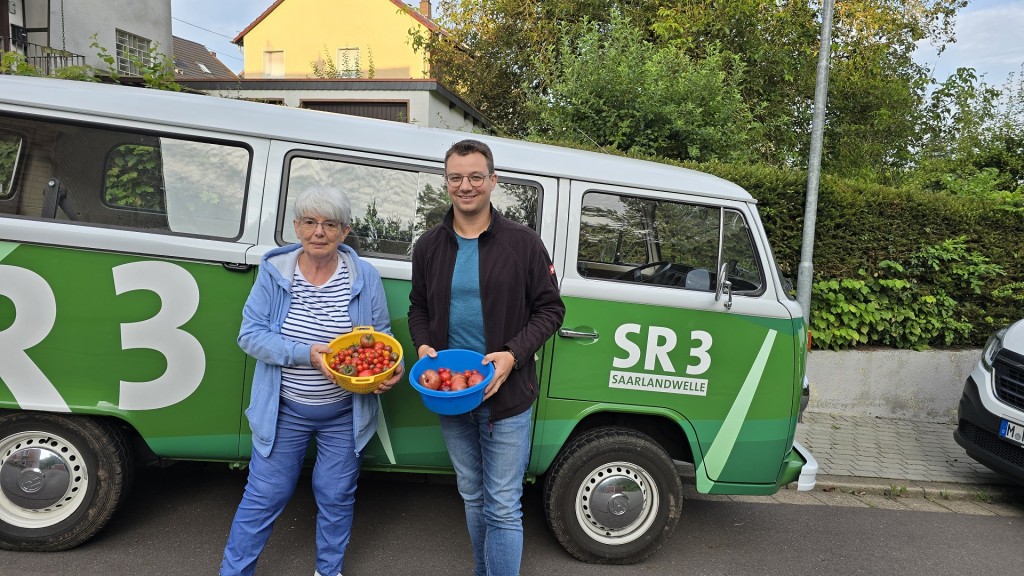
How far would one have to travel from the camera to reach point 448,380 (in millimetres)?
2734

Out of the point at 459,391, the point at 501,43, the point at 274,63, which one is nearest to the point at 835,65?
the point at 501,43

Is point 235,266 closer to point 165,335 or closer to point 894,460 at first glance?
point 165,335

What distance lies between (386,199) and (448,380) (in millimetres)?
1213

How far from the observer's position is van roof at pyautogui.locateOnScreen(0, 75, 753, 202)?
3309 millimetres

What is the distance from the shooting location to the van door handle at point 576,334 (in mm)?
3502

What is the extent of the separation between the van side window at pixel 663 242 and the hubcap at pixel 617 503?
42.8 inches

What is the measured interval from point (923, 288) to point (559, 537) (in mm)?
5935

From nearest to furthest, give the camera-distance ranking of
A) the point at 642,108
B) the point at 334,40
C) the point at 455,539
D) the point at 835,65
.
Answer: the point at 455,539, the point at 642,108, the point at 835,65, the point at 334,40

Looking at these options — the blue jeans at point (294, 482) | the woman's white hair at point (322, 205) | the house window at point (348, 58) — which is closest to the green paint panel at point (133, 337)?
the blue jeans at point (294, 482)

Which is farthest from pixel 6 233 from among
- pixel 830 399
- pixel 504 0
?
pixel 504 0

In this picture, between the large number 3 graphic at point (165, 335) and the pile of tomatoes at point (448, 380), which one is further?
the large number 3 graphic at point (165, 335)

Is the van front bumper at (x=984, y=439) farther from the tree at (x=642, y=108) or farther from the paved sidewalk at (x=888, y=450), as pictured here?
the tree at (x=642, y=108)

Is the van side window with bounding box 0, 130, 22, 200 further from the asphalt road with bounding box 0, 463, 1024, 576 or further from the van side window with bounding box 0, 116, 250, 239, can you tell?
the asphalt road with bounding box 0, 463, 1024, 576

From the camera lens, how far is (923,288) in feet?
24.5
